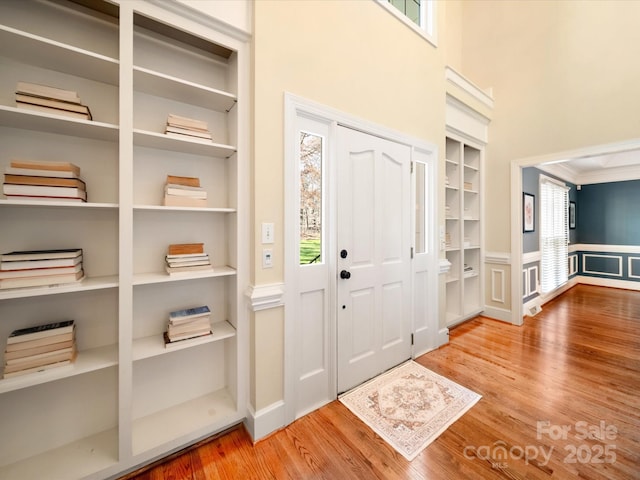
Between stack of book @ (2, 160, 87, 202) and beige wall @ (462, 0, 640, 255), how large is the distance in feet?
15.5

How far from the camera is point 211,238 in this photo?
1.87 metres

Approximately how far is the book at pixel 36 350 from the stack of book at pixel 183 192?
2.89 ft

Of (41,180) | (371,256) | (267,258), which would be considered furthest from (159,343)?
(371,256)

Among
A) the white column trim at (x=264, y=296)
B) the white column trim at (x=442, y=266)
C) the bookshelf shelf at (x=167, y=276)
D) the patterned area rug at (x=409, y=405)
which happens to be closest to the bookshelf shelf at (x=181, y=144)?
the bookshelf shelf at (x=167, y=276)

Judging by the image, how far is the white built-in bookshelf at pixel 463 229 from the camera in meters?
3.68

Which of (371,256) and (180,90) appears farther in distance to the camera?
(371,256)

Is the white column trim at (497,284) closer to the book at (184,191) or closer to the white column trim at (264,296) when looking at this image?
the white column trim at (264,296)

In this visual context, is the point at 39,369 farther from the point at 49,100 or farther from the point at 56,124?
the point at 49,100

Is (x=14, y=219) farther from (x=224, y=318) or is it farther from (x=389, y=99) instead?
(x=389, y=99)

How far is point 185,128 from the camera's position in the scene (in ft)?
5.25

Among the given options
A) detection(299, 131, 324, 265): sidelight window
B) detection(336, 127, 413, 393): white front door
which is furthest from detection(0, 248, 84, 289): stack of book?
detection(336, 127, 413, 393): white front door

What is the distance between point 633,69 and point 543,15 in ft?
4.41

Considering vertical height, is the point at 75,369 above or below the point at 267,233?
below

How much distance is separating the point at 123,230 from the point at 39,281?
0.42m
